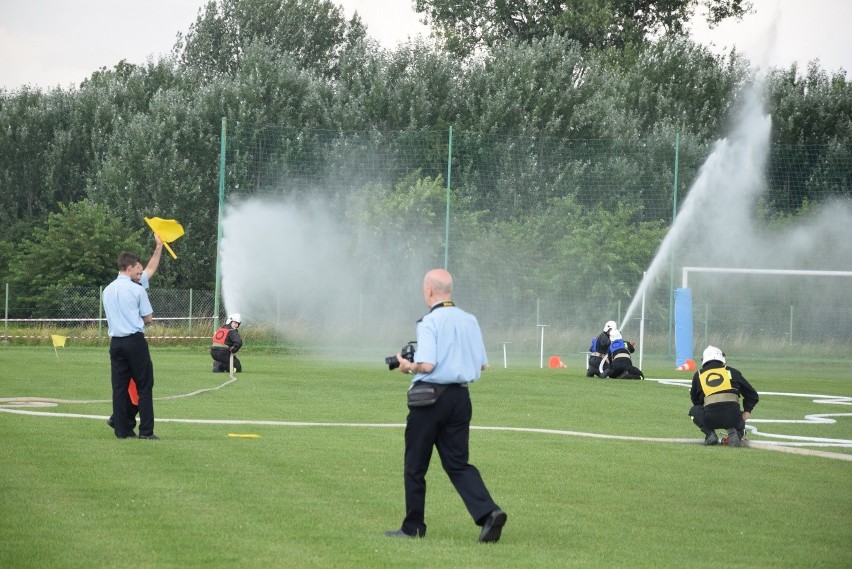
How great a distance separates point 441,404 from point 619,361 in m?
19.9

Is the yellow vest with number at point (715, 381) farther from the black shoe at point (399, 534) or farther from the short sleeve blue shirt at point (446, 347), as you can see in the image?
the black shoe at point (399, 534)

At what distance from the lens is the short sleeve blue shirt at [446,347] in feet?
28.3

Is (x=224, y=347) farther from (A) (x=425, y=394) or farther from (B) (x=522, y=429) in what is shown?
(A) (x=425, y=394)

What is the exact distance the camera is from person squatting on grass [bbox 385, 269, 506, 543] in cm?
862

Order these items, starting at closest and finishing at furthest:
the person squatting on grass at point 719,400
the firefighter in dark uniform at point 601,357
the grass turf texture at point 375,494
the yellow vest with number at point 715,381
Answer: the grass turf texture at point 375,494 → the person squatting on grass at point 719,400 → the yellow vest with number at point 715,381 → the firefighter in dark uniform at point 601,357

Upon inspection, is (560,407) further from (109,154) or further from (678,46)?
(678,46)

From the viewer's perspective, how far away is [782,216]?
133ft

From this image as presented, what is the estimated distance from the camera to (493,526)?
27.8 feet

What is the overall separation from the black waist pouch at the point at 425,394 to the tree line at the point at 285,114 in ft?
119

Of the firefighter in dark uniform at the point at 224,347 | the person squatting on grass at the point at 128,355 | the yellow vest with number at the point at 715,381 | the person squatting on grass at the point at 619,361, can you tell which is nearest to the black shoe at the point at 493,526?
the person squatting on grass at the point at 128,355

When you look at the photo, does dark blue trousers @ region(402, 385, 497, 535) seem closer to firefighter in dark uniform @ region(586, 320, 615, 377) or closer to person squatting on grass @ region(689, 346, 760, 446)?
person squatting on grass @ region(689, 346, 760, 446)

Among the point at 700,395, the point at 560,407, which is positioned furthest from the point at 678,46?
the point at 700,395

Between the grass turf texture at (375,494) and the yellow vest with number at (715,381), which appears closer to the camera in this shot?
the grass turf texture at (375,494)

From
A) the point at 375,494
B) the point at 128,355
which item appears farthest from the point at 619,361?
the point at 375,494
